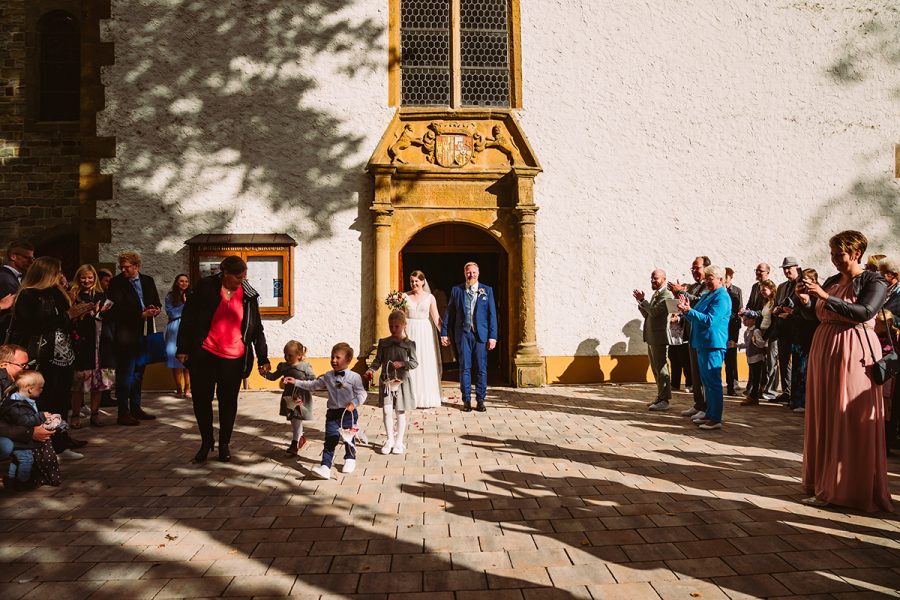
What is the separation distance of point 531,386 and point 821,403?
6107 millimetres

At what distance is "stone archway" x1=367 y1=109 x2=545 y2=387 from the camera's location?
10109mm

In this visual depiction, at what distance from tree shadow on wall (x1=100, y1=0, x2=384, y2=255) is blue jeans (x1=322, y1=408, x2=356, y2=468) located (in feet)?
18.2

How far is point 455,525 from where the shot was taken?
3.79 metres

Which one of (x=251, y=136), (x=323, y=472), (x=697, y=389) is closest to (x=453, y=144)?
(x=251, y=136)

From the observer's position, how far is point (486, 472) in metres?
5.01

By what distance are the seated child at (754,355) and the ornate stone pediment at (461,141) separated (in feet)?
14.0

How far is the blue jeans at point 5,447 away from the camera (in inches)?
179

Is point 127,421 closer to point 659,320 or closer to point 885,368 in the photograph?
point 659,320

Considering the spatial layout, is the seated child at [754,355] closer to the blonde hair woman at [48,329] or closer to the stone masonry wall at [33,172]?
the blonde hair woman at [48,329]

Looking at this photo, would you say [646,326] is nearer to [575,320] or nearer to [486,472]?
[575,320]

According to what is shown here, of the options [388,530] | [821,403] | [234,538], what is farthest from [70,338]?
[821,403]

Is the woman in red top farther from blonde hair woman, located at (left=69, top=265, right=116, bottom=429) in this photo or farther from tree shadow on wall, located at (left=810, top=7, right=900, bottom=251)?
tree shadow on wall, located at (left=810, top=7, right=900, bottom=251)

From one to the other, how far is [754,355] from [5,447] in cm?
900

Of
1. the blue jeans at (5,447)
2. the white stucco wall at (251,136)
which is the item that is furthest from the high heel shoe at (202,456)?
the white stucco wall at (251,136)
